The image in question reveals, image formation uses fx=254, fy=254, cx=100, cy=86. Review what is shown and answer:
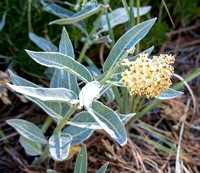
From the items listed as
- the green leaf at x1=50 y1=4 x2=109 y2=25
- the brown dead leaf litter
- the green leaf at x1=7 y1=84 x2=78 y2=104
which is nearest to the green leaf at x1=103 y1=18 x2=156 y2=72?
the green leaf at x1=7 y1=84 x2=78 y2=104

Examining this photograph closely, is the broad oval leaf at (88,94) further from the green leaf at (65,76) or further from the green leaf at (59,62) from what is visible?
the green leaf at (65,76)

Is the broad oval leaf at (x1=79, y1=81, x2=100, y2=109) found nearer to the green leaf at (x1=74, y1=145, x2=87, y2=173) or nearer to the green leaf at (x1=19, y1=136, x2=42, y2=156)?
the green leaf at (x1=74, y1=145, x2=87, y2=173)

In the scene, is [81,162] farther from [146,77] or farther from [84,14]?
→ [84,14]

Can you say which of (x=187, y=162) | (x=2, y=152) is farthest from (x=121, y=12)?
(x=2, y=152)

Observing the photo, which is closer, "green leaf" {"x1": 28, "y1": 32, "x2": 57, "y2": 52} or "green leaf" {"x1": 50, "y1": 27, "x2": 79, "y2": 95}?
"green leaf" {"x1": 50, "y1": 27, "x2": 79, "y2": 95}

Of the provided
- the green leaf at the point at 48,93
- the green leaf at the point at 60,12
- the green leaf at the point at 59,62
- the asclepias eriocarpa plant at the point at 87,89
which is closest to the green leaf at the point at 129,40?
the asclepias eriocarpa plant at the point at 87,89
